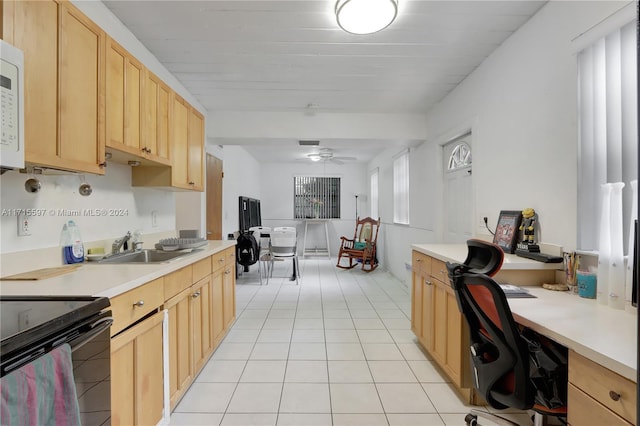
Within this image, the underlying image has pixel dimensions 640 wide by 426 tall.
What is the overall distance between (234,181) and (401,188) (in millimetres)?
2953

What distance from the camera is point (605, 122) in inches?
57.1

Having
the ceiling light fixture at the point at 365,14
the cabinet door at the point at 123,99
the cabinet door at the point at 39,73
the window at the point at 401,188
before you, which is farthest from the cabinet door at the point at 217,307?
the window at the point at 401,188

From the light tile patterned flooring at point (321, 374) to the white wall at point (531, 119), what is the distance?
1.23m

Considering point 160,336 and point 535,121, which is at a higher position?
point 535,121

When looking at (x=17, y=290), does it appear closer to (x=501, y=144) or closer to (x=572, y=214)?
(x=572, y=214)

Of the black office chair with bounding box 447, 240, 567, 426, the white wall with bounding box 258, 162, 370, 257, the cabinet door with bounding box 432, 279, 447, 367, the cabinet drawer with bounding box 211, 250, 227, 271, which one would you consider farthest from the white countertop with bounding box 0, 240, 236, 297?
the white wall with bounding box 258, 162, 370, 257

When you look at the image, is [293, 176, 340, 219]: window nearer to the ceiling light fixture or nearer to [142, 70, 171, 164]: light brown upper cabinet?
[142, 70, 171, 164]: light brown upper cabinet

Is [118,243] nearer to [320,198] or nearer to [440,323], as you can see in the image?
[440,323]

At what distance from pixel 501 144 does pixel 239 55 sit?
221 centimetres

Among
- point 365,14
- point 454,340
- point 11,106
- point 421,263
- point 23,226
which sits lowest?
point 454,340

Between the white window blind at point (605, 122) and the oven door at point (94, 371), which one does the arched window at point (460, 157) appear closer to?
the white window blind at point (605, 122)

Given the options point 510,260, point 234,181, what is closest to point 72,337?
point 510,260

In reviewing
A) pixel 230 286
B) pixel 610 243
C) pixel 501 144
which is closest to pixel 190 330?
pixel 230 286

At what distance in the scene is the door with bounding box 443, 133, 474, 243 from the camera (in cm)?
285
